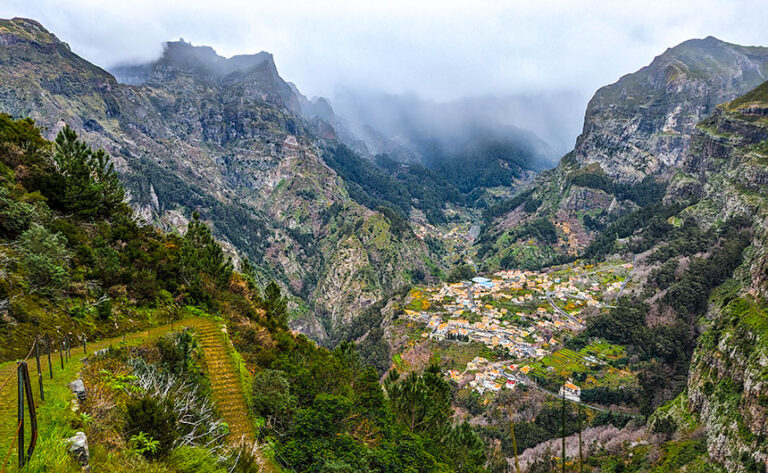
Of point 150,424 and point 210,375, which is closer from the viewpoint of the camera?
point 150,424

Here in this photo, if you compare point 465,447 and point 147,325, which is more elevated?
point 147,325

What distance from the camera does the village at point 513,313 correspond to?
8750 cm

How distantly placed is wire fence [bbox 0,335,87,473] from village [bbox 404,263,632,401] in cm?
8185

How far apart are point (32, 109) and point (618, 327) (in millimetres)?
265603

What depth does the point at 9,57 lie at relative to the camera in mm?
191375

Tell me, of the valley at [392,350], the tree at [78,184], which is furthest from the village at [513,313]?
the tree at [78,184]

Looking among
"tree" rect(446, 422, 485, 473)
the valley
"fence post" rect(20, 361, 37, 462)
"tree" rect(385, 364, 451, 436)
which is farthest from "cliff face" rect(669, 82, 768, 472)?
"fence post" rect(20, 361, 37, 462)

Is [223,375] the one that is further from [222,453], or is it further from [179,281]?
[179,281]

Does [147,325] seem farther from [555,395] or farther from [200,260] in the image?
[555,395]

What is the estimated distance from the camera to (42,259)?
50.8 ft

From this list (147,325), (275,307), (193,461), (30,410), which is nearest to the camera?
(30,410)

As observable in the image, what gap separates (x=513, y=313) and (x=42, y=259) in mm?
119550

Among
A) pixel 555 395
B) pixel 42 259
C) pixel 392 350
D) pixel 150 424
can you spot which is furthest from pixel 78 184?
pixel 392 350

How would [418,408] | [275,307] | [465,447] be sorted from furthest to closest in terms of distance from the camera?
[275,307]
[418,408]
[465,447]
